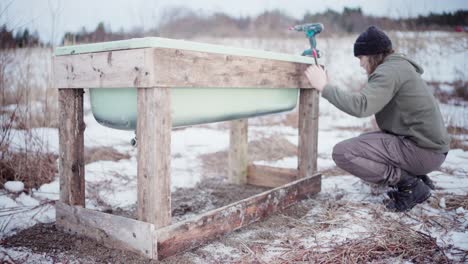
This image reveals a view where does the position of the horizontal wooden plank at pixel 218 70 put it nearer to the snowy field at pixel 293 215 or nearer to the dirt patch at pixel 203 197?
the snowy field at pixel 293 215

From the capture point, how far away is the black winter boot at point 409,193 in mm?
2424

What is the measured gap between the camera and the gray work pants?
238cm

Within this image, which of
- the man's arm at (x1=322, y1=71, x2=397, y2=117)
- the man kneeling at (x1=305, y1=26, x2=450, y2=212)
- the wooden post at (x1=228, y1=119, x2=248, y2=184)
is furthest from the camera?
the wooden post at (x1=228, y1=119, x2=248, y2=184)

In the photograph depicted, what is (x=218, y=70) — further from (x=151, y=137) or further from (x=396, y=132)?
(x=396, y=132)

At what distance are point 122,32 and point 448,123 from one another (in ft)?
15.1

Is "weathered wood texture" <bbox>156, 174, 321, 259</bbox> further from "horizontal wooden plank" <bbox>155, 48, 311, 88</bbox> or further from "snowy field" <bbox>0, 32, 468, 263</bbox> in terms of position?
"horizontal wooden plank" <bbox>155, 48, 311, 88</bbox>

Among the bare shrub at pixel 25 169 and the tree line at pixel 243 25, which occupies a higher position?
the tree line at pixel 243 25

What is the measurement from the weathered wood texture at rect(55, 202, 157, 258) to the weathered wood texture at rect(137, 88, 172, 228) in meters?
0.06

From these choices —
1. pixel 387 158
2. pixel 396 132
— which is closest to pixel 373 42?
pixel 396 132

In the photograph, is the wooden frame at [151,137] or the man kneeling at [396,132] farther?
the man kneeling at [396,132]

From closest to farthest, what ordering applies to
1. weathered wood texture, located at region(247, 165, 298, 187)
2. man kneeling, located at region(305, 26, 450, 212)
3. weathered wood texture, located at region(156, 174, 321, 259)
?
weathered wood texture, located at region(156, 174, 321, 259) → man kneeling, located at region(305, 26, 450, 212) → weathered wood texture, located at region(247, 165, 298, 187)

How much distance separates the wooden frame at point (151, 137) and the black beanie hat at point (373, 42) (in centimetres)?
49

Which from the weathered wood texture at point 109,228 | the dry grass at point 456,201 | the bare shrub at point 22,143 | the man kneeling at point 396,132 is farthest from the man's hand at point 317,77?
the bare shrub at point 22,143

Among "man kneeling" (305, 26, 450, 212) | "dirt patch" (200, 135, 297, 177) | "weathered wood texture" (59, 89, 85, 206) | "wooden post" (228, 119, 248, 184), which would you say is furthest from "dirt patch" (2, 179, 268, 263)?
"man kneeling" (305, 26, 450, 212)
